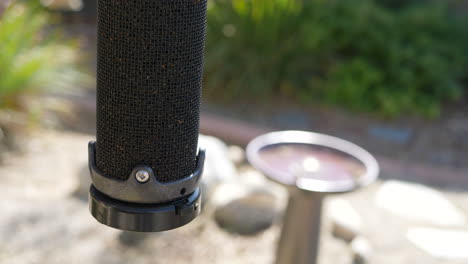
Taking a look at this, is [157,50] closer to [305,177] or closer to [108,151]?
[108,151]

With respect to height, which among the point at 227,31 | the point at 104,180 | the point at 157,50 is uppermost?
the point at 157,50

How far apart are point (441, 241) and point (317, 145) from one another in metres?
1.20

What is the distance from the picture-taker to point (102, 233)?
147 inches

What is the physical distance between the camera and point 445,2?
792 centimetres

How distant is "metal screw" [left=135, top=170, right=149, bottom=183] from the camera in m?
1.37

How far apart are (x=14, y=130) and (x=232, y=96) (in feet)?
7.79

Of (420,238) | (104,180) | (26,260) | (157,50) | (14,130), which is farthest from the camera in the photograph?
(14,130)

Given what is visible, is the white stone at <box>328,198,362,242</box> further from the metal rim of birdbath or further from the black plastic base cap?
the black plastic base cap

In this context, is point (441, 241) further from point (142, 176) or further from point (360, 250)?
point (142, 176)

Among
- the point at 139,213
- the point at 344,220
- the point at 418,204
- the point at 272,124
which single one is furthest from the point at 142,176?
the point at 272,124

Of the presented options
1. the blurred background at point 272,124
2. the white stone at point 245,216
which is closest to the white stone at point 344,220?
the blurred background at point 272,124

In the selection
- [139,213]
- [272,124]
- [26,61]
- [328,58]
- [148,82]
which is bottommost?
[272,124]

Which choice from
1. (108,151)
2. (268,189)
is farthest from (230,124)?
(108,151)

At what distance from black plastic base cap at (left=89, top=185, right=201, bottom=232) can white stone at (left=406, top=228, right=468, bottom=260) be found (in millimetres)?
3023
